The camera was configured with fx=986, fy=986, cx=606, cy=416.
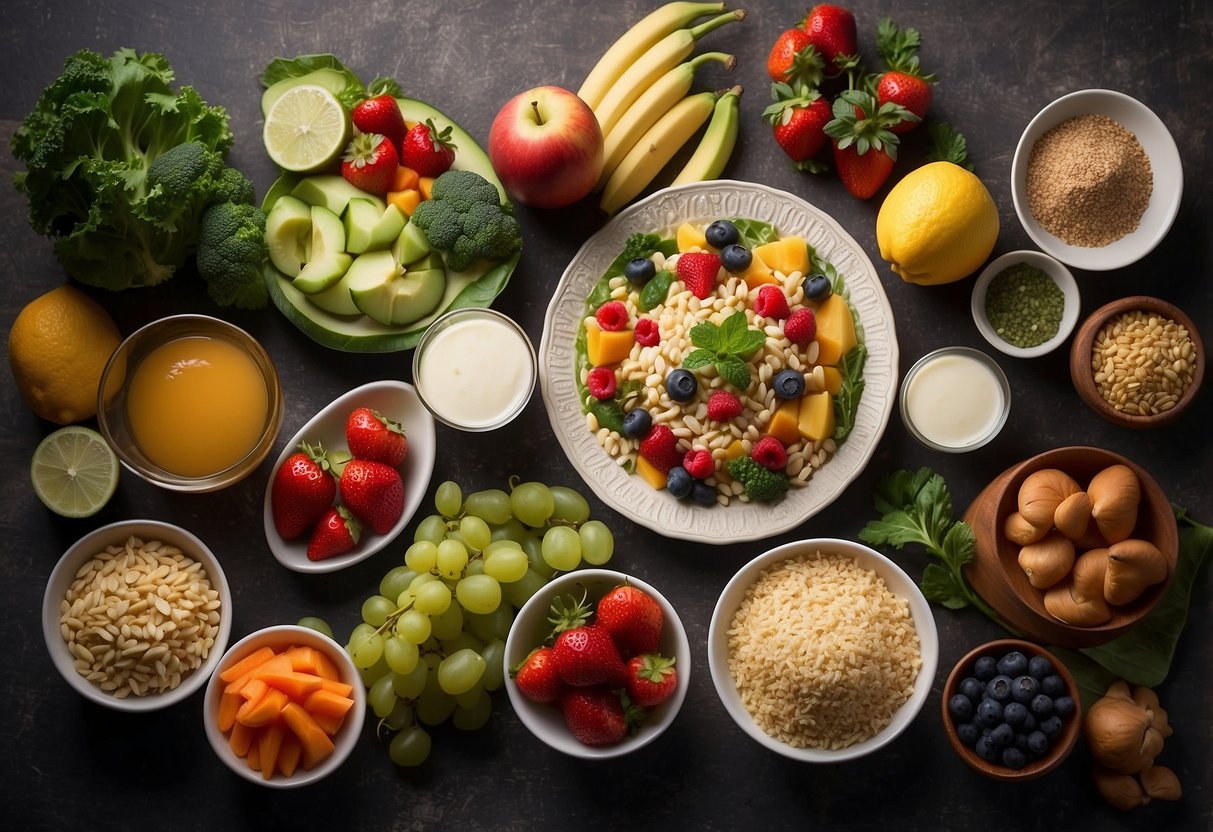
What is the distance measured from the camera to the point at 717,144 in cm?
225

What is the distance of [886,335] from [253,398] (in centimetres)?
135

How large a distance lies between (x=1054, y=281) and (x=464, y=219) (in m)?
1.31

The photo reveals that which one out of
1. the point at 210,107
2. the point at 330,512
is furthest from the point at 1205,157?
the point at 210,107

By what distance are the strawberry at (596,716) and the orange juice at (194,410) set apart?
85 centimetres

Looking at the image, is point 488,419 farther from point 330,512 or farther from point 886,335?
point 886,335

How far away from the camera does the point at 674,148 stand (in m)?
2.27

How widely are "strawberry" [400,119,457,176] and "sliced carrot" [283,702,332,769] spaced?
45.9 inches

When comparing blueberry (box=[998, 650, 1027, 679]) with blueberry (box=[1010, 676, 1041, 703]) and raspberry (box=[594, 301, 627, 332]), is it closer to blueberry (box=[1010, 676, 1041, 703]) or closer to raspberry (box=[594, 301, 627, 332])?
blueberry (box=[1010, 676, 1041, 703])

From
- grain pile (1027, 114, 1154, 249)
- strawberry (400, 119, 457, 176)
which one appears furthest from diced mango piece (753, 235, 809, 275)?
strawberry (400, 119, 457, 176)

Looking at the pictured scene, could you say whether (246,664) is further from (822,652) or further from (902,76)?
(902,76)

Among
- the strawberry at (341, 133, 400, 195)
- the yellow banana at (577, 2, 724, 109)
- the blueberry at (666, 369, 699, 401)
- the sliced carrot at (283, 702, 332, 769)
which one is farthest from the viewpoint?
the yellow banana at (577, 2, 724, 109)

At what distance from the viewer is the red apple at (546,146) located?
2.08 meters

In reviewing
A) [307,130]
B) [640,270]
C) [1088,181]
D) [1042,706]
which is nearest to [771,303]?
[640,270]

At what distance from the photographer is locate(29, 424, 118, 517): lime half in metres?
2.12
